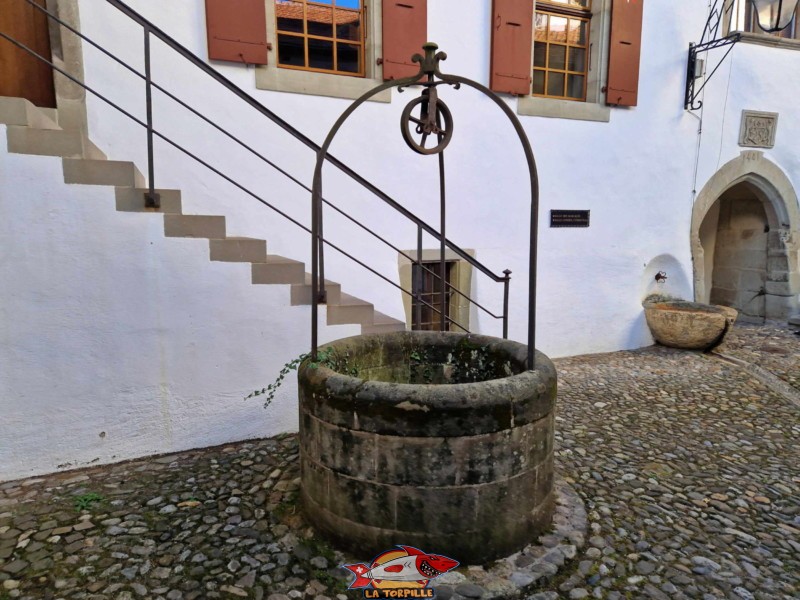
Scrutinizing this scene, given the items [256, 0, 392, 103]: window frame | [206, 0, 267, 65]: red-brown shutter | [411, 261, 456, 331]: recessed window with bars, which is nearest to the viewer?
[206, 0, 267, 65]: red-brown shutter

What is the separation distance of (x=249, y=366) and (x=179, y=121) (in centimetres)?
217

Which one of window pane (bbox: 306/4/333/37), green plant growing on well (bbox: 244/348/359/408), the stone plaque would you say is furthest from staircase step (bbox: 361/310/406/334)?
the stone plaque

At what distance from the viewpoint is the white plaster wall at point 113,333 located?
3.08m

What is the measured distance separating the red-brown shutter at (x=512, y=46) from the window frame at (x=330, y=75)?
124cm

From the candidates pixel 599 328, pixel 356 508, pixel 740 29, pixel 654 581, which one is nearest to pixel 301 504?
pixel 356 508

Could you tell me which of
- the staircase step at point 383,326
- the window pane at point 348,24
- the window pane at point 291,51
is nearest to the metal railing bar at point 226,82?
the staircase step at point 383,326

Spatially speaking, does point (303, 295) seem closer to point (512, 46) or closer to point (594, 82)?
point (512, 46)

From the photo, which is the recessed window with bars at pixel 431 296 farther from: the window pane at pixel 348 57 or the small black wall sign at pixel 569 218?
the window pane at pixel 348 57

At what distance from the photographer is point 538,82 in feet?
19.9

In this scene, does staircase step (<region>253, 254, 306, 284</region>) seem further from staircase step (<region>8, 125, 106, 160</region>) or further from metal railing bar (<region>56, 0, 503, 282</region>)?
staircase step (<region>8, 125, 106, 160</region>)

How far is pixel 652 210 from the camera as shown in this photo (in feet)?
21.7

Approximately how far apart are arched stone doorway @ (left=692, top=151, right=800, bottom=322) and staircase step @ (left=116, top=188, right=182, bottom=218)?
636 cm

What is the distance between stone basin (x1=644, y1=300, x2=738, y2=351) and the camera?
629 cm

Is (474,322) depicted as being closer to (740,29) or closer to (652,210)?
(652,210)
